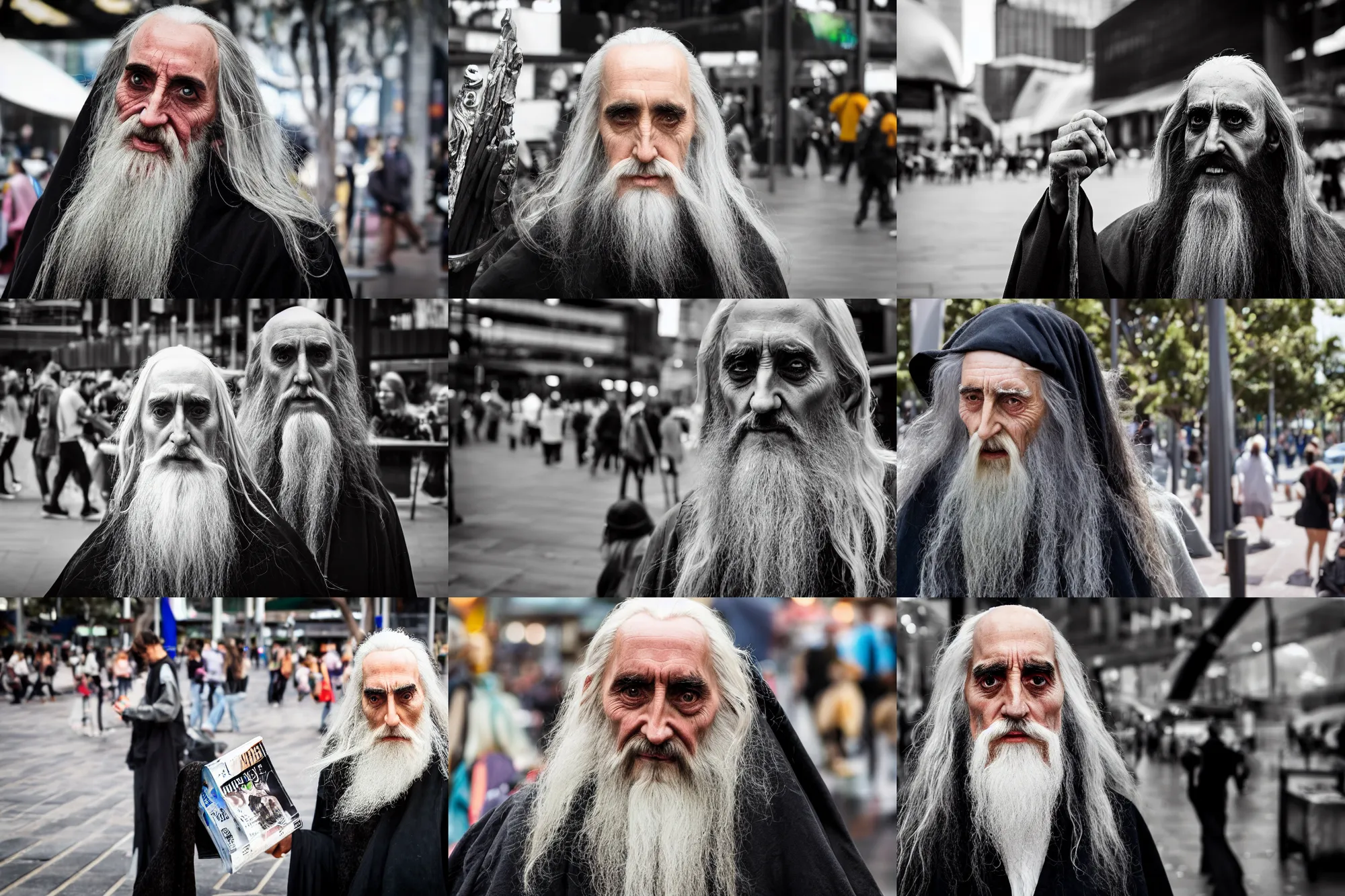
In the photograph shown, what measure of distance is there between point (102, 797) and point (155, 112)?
221 centimetres

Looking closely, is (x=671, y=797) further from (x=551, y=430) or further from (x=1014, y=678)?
(x=551, y=430)

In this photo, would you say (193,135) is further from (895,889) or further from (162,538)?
(895,889)

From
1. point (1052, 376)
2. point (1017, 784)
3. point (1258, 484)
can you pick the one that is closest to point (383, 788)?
point (1017, 784)

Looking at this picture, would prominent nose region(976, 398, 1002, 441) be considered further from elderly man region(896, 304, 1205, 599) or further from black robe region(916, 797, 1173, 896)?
black robe region(916, 797, 1173, 896)

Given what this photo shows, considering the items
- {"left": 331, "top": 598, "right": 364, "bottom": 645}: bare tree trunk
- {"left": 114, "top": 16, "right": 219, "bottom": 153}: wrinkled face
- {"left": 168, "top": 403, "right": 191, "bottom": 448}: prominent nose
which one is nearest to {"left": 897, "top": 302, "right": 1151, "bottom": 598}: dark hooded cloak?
{"left": 331, "top": 598, "right": 364, "bottom": 645}: bare tree trunk

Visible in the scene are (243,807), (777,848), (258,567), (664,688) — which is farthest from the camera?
(258,567)

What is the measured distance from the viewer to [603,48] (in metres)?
3.87

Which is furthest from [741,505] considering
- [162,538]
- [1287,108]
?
[1287,108]

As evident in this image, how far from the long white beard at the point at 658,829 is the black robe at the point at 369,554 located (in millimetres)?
1009

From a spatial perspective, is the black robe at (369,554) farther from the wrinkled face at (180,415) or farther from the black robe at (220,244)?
the black robe at (220,244)

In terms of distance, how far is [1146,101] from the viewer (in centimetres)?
391

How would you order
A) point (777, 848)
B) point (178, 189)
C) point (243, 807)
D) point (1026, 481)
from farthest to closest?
1. point (178, 189)
2. point (1026, 481)
3. point (243, 807)
4. point (777, 848)

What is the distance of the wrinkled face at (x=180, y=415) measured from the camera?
3.93 m

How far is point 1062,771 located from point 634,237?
208cm
